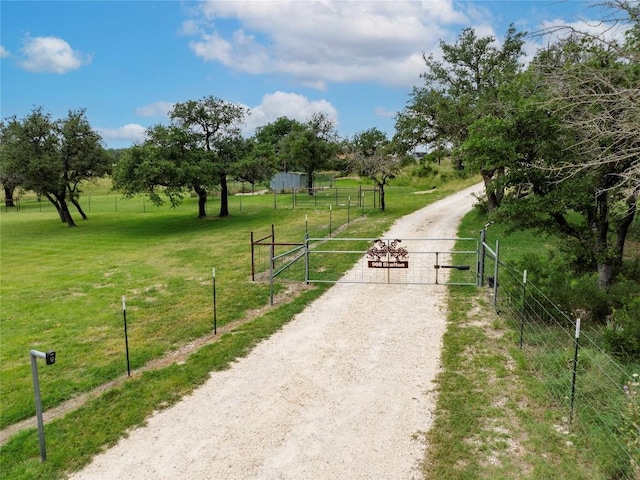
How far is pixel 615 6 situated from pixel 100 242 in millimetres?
22507

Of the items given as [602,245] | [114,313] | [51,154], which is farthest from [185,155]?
[602,245]

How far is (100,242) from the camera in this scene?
2292cm

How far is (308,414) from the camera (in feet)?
19.9

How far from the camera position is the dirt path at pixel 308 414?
16.5 ft

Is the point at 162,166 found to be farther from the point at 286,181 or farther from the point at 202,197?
the point at 286,181

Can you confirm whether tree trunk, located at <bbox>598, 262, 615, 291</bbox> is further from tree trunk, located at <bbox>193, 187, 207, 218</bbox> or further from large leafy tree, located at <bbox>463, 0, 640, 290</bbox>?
tree trunk, located at <bbox>193, 187, 207, 218</bbox>

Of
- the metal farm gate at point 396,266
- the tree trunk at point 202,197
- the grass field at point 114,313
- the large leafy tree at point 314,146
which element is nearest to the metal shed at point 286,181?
the large leafy tree at point 314,146

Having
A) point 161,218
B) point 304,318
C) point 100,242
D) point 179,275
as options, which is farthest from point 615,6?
point 161,218

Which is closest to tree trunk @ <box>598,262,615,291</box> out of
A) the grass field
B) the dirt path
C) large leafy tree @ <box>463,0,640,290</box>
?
large leafy tree @ <box>463,0,640,290</box>

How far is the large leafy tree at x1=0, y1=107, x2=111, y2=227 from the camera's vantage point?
27562 millimetres

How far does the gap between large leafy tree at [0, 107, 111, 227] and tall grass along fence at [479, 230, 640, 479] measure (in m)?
27.9

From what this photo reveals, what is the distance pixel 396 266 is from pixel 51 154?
25110 millimetres

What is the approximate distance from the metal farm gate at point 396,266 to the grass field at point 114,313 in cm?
90

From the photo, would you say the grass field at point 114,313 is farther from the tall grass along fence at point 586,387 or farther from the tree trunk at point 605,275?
the tree trunk at point 605,275
